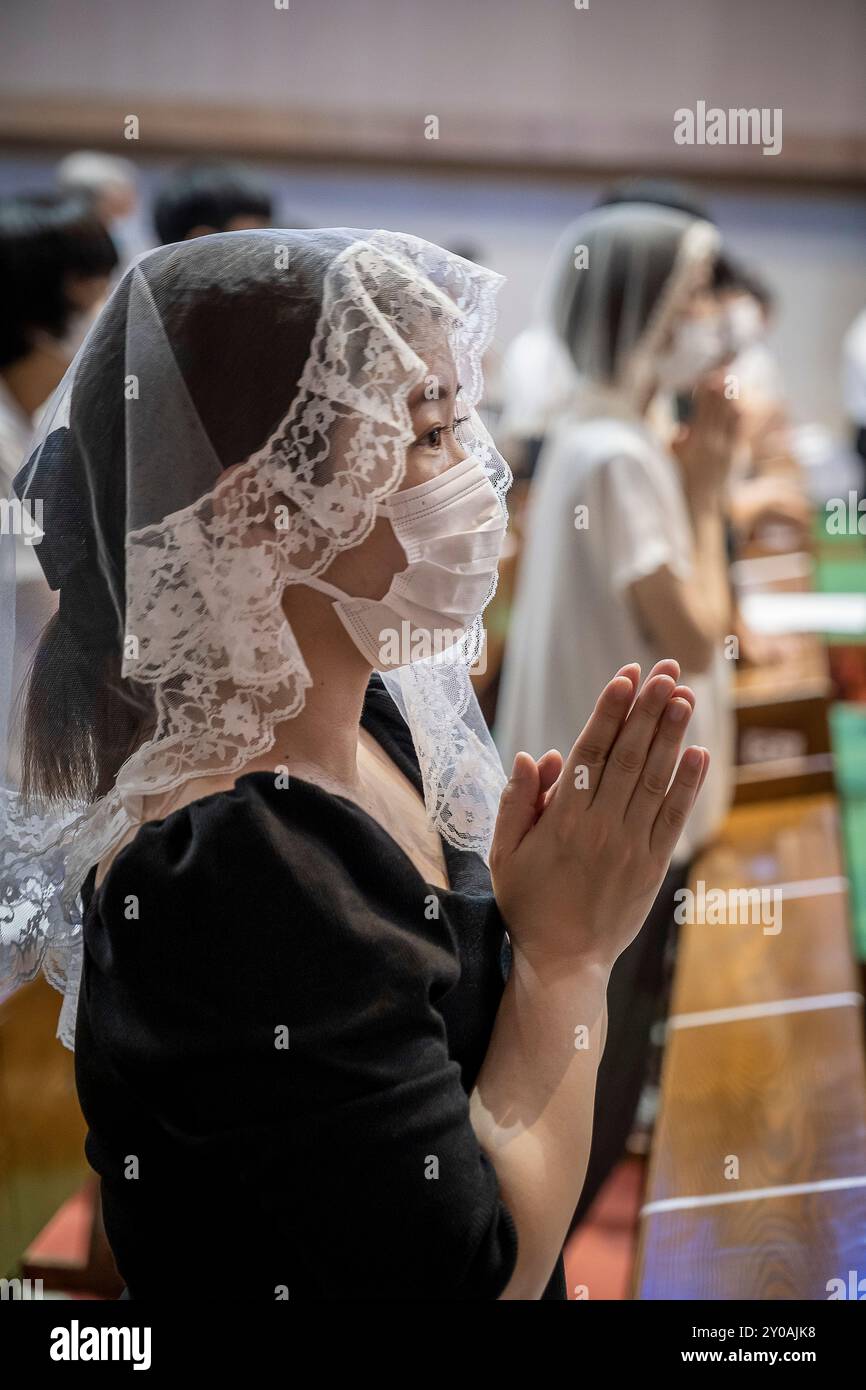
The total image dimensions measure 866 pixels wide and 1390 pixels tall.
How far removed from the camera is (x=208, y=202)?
2.48 m

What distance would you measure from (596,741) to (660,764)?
50 mm

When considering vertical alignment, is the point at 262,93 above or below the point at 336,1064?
above

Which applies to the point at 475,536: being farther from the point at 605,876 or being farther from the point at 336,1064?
the point at 336,1064

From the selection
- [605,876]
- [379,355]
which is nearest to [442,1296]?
[605,876]

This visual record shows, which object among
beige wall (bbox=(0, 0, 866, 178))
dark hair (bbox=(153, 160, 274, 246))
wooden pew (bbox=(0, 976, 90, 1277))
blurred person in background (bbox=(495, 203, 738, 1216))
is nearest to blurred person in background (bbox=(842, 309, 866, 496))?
beige wall (bbox=(0, 0, 866, 178))

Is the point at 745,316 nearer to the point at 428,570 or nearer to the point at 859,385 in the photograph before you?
the point at 859,385

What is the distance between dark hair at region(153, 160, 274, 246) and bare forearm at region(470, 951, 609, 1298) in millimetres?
1817

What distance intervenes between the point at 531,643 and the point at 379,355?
5.22ft

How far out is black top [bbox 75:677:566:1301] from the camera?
88 cm

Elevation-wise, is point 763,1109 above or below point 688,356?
below

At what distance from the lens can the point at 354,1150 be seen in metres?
0.87

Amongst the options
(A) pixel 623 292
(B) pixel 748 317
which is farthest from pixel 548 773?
(B) pixel 748 317

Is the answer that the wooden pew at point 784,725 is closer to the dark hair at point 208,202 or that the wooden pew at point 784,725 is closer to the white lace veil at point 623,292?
the white lace veil at point 623,292

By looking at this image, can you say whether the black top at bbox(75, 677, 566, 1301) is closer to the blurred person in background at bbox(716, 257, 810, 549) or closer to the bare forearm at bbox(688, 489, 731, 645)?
the bare forearm at bbox(688, 489, 731, 645)
